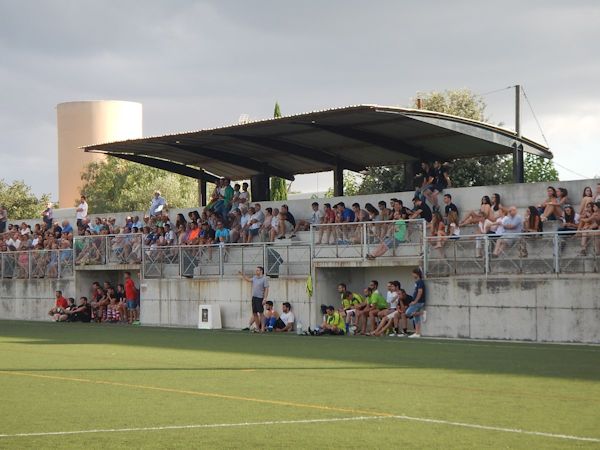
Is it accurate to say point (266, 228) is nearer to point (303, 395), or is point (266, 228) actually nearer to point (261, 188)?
point (261, 188)

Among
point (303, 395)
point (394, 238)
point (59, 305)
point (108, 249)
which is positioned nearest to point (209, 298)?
point (108, 249)

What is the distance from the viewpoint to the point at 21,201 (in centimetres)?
8744

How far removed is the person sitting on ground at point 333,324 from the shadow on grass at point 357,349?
2.67 feet

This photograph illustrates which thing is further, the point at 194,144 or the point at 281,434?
the point at 194,144

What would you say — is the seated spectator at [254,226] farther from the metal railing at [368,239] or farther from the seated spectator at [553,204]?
the seated spectator at [553,204]

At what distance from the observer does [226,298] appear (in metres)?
33.4

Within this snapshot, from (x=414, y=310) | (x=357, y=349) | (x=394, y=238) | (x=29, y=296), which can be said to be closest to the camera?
(x=357, y=349)

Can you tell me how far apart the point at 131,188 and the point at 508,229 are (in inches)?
2586

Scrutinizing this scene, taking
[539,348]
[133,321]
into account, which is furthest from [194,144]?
[539,348]

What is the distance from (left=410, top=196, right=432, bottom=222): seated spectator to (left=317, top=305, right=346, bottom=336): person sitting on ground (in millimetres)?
3163

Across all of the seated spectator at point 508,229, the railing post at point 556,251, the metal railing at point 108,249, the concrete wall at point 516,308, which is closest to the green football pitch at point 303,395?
the concrete wall at point 516,308

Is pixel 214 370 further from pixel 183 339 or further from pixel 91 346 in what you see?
pixel 183 339

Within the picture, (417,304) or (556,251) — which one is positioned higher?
(556,251)

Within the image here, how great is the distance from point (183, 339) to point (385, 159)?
11447mm
